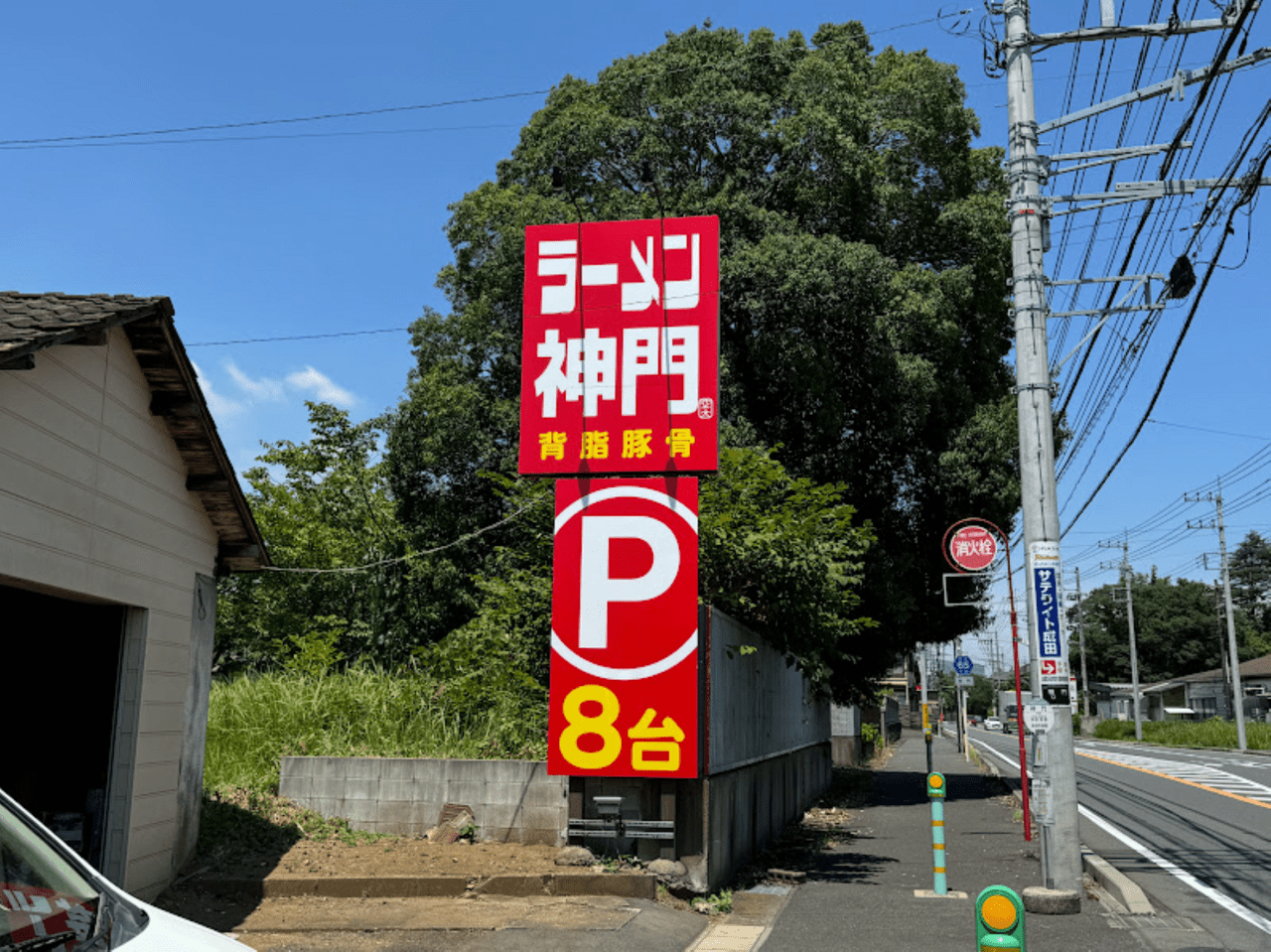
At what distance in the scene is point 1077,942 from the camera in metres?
8.77

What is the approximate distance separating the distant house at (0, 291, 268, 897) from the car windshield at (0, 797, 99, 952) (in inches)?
181

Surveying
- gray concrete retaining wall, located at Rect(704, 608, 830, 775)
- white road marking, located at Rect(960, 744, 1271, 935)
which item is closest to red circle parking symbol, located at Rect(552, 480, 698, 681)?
gray concrete retaining wall, located at Rect(704, 608, 830, 775)

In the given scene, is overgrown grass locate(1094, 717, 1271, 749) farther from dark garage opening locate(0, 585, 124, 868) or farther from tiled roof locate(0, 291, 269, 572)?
dark garage opening locate(0, 585, 124, 868)

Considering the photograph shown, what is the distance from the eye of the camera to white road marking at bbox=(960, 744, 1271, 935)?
9.80 m

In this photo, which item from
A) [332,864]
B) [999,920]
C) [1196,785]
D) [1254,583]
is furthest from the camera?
[1254,583]

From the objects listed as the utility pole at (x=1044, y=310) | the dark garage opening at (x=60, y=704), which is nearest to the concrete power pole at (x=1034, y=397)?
the utility pole at (x=1044, y=310)

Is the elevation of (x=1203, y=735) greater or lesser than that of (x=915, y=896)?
greater

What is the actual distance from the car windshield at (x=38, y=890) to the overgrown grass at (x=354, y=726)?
9.39 metres

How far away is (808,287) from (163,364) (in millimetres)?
13314

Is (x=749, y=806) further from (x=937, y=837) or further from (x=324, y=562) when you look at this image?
(x=324, y=562)

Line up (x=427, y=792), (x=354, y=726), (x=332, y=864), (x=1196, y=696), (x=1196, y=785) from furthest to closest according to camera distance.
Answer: (x=1196, y=696) < (x=1196, y=785) < (x=354, y=726) < (x=427, y=792) < (x=332, y=864)

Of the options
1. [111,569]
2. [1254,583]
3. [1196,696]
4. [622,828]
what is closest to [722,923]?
[622,828]

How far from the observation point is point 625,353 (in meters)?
11.2

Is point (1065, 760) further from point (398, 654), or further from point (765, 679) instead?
point (398, 654)
